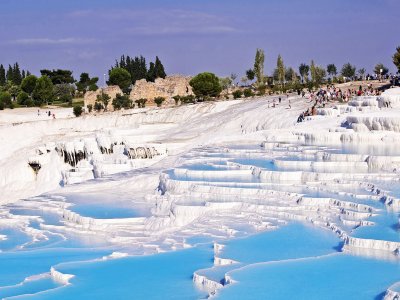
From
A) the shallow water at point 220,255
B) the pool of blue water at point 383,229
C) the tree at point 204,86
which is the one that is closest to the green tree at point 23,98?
the tree at point 204,86

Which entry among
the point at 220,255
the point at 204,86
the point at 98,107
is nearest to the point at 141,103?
the point at 98,107

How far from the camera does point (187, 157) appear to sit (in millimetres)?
17656

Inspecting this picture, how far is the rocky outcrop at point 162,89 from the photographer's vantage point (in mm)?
41969

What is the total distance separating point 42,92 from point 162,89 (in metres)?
8.90

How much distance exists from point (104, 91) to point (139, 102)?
10.3ft

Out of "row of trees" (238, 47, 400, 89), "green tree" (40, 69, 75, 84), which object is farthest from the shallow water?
"green tree" (40, 69, 75, 84)

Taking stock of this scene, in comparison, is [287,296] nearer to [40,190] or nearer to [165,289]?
[165,289]

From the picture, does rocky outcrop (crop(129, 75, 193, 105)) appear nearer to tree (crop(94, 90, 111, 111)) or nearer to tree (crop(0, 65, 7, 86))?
tree (crop(94, 90, 111, 111))

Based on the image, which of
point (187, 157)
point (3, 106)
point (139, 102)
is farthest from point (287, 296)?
point (3, 106)

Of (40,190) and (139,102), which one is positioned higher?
(139,102)

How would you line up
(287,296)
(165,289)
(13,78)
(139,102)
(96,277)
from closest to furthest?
(287,296), (165,289), (96,277), (139,102), (13,78)

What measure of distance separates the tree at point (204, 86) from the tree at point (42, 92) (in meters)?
10.4

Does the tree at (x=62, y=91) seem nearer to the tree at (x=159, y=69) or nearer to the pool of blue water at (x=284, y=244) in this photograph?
the tree at (x=159, y=69)

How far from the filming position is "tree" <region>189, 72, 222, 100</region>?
40.2 m
